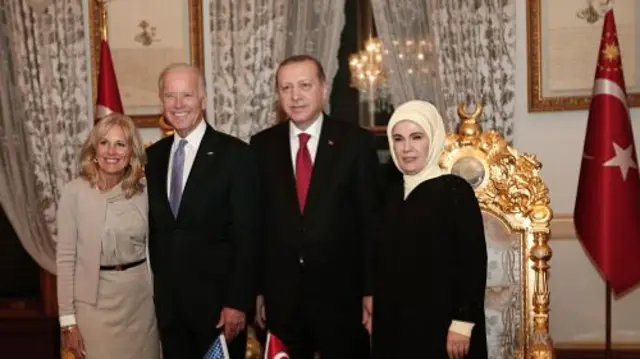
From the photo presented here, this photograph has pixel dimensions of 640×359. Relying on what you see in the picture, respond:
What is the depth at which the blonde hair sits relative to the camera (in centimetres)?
286

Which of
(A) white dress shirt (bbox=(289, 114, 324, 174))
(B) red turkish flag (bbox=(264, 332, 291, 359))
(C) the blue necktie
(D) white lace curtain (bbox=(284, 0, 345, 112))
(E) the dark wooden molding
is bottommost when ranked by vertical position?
(E) the dark wooden molding

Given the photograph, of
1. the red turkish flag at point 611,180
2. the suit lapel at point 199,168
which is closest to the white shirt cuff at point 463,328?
the suit lapel at point 199,168

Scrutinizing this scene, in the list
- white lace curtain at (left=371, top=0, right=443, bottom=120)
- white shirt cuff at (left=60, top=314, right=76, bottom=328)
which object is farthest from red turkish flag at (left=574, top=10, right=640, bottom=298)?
white shirt cuff at (left=60, top=314, right=76, bottom=328)

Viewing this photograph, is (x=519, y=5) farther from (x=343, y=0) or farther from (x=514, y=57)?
(x=343, y=0)

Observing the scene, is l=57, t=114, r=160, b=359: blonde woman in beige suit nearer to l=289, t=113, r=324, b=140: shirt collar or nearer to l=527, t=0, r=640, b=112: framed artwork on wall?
l=289, t=113, r=324, b=140: shirt collar

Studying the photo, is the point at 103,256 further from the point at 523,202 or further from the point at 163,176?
the point at 523,202

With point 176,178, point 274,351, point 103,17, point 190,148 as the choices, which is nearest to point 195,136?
point 190,148

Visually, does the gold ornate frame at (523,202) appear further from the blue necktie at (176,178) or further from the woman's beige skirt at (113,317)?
the woman's beige skirt at (113,317)

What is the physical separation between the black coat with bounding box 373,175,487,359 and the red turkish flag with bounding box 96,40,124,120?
2201 mm

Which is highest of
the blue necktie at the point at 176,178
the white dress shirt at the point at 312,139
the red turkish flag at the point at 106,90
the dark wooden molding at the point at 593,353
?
the red turkish flag at the point at 106,90

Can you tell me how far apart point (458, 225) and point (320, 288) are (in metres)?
0.55

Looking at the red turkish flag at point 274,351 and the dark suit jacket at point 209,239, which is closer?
the red turkish flag at point 274,351

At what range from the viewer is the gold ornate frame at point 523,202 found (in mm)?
2859

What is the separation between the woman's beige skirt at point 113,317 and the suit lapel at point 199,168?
338mm
